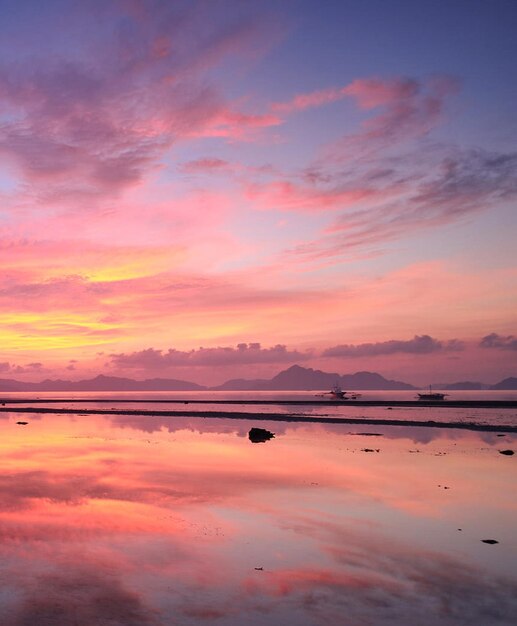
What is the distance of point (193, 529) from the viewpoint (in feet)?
66.9

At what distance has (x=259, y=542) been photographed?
744 inches

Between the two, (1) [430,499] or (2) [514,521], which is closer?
(2) [514,521]

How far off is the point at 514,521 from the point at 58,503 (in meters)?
19.3

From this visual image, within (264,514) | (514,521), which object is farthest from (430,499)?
(264,514)

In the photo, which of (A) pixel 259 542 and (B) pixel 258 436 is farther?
(B) pixel 258 436

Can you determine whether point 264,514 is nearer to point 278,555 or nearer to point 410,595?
point 278,555

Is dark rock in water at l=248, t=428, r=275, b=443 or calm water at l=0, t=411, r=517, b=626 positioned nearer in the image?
calm water at l=0, t=411, r=517, b=626

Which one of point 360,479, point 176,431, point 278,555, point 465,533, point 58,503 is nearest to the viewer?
point 278,555

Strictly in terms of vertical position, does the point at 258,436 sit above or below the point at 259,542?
below

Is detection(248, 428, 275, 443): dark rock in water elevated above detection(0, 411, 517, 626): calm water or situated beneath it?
situated beneath

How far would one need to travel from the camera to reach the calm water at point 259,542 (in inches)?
526

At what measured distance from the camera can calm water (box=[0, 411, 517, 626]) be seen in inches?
526

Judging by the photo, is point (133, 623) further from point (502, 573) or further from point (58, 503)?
point (58, 503)

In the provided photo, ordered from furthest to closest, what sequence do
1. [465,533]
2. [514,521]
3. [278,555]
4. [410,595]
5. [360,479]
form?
[360,479] < [514,521] < [465,533] < [278,555] < [410,595]
